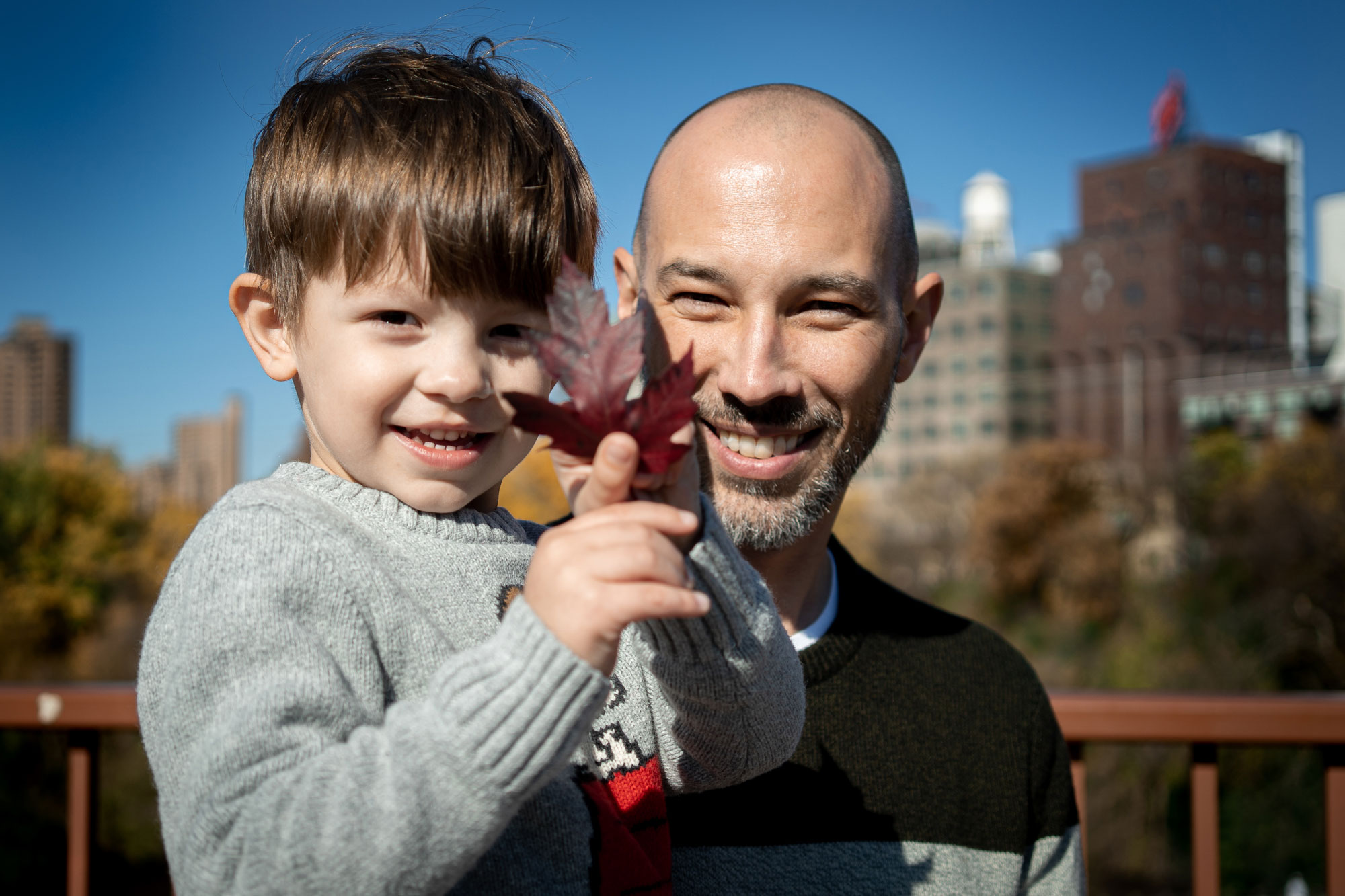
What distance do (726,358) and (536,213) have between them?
2.27ft

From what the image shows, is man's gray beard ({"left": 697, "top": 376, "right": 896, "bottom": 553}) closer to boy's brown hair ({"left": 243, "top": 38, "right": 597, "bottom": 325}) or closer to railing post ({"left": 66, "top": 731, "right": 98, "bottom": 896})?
boy's brown hair ({"left": 243, "top": 38, "right": 597, "bottom": 325})

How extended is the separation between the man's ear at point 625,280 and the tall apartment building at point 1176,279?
48541 millimetres

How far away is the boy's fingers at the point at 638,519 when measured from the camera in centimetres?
111

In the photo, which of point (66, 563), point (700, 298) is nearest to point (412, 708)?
point (700, 298)

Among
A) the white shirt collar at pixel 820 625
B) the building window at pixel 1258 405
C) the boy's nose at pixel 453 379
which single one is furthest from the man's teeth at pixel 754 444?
the building window at pixel 1258 405

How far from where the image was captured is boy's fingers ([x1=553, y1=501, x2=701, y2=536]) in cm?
111

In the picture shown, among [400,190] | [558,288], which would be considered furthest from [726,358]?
[558,288]

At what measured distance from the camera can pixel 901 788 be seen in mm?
2119

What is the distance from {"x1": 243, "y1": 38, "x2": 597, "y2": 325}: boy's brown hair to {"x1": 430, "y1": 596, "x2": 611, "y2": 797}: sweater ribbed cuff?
514mm

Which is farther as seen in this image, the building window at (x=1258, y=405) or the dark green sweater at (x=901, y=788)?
the building window at (x=1258, y=405)

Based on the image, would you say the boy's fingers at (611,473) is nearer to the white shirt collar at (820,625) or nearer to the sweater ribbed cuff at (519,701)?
the sweater ribbed cuff at (519,701)

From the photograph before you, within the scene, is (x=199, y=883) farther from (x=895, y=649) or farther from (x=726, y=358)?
(x=895, y=649)

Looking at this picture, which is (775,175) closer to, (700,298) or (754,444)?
(700,298)

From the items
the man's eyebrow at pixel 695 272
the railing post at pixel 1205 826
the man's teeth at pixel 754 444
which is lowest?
the railing post at pixel 1205 826
